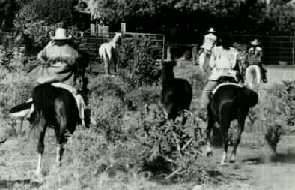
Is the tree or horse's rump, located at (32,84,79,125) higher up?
the tree

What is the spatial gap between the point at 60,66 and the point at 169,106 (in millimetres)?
2916

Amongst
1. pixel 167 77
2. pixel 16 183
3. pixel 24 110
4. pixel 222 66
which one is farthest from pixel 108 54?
pixel 16 183

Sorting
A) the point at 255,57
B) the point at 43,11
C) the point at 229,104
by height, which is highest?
the point at 43,11

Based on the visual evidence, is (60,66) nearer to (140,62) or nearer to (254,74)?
(140,62)

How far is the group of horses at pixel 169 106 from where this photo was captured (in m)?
9.20

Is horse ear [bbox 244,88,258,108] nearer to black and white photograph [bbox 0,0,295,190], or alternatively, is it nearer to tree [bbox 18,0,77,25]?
black and white photograph [bbox 0,0,295,190]

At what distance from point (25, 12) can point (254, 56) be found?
9.63m

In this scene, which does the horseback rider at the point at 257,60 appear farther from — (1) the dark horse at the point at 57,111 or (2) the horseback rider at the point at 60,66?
(1) the dark horse at the point at 57,111

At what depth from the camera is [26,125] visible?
12852 millimetres

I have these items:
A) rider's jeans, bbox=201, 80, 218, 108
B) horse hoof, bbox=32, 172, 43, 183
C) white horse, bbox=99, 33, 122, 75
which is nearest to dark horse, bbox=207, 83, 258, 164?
rider's jeans, bbox=201, 80, 218, 108

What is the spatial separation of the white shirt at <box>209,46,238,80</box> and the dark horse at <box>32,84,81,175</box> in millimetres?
2701

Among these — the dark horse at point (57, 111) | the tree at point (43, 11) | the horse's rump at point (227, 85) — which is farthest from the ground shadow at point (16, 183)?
the tree at point (43, 11)

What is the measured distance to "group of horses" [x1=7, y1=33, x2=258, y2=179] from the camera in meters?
9.20

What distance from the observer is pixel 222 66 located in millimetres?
10992
